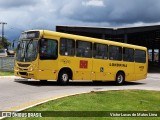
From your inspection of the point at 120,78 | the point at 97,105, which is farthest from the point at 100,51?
the point at 97,105

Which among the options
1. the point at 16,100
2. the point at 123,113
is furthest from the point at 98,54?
the point at 123,113

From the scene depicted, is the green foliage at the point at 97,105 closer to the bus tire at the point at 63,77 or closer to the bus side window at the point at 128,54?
the bus tire at the point at 63,77

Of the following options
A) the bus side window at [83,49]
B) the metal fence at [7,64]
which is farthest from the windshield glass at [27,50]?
the metal fence at [7,64]

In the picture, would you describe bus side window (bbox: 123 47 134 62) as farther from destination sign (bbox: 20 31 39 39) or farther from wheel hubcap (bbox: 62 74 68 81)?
destination sign (bbox: 20 31 39 39)

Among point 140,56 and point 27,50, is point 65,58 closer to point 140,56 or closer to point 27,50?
point 27,50

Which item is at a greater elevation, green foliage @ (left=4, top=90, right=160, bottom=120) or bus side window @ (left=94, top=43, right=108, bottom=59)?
bus side window @ (left=94, top=43, right=108, bottom=59)

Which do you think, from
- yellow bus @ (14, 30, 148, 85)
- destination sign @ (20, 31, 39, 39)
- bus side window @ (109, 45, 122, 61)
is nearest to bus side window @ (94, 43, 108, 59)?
yellow bus @ (14, 30, 148, 85)

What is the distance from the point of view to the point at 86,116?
1033 cm

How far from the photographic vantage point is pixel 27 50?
21078 mm

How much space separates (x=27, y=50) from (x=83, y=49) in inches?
136

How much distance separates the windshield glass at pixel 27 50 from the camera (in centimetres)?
2058

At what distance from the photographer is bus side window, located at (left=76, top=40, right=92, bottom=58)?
73.0 ft

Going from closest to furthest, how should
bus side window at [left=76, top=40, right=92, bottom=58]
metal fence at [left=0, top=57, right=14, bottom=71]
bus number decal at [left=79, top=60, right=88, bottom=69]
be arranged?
bus side window at [left=76, top=40, right=92, bottom=58] → bus number decal at [left=79, top=60, right=88, bottom=69] → metal fence at [left=0, top=57, right=14, bottom=71]

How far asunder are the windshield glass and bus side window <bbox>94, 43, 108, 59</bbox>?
436cm
